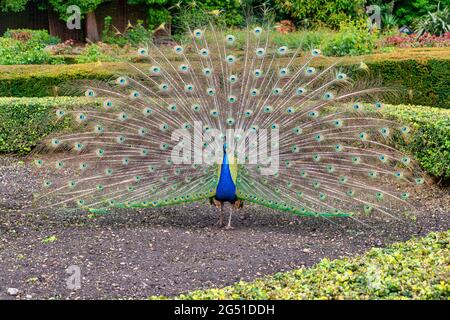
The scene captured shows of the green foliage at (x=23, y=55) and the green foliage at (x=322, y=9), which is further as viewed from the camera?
the green foliage at (x=322, y=9)

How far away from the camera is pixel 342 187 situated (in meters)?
7.07

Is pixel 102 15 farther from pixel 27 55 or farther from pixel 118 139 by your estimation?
pixel 118 139

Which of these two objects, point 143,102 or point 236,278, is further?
point 143,102

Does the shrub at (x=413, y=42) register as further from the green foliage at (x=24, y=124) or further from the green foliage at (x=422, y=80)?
the green foliage at (x=24, y=124)

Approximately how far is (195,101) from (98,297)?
2.63 m

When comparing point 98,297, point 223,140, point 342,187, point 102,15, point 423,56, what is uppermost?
point 102,15

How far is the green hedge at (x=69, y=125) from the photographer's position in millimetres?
8656

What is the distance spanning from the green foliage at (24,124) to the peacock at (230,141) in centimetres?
311

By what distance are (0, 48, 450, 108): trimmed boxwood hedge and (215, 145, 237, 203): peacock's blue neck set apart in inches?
143

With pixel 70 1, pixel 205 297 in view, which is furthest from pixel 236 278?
pixel 70 1

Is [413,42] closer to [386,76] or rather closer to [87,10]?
[386,76]

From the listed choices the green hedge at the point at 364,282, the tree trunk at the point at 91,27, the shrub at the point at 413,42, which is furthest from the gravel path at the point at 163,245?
the tree trunk at the point at 91,27

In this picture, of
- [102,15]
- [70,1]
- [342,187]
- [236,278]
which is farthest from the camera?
[102,15]

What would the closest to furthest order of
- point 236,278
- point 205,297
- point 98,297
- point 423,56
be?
point 205,297
point 98,297
point 236,278
point 423,56
